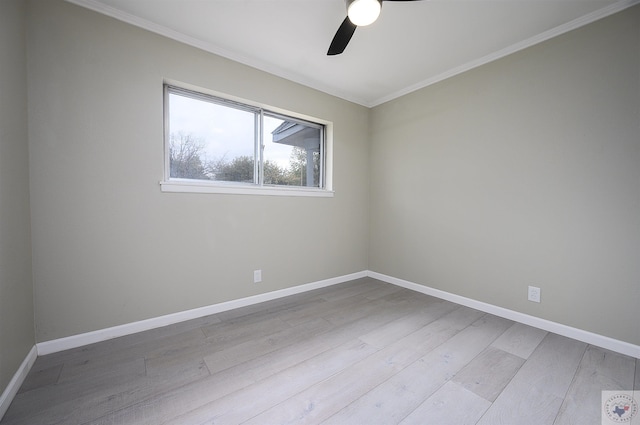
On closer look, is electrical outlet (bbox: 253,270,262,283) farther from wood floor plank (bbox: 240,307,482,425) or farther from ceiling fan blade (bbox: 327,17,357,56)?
ceiling fan blade (bbox: 327,17,357,56)

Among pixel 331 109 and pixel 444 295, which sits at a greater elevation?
pixel 331 109

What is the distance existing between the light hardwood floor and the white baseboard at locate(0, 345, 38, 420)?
0.11ft

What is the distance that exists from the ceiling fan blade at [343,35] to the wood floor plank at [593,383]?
2.49 metres

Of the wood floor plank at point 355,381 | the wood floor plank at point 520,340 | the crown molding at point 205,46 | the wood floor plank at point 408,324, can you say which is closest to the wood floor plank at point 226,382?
the wood floor plank at point 408,324

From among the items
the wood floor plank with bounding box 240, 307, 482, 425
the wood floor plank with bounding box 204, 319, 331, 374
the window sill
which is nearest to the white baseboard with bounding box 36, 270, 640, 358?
the wood floor plank with bounding box 240, 307, 482, 425

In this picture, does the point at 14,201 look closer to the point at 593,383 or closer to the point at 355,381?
the point at 355,381

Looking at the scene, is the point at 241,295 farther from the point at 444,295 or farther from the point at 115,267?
the point at 444,295

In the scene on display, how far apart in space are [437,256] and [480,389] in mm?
1607

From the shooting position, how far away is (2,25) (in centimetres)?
136

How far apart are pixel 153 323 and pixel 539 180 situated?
11.4 ft

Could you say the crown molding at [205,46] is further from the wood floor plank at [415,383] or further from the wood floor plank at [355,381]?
the wood floor plank at [415,383]

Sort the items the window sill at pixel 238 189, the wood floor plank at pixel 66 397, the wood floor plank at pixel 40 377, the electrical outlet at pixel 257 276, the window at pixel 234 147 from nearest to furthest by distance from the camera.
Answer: the wood floor plank at pixel 66 397 < the wood floor plank at pixel 40 377 < the window sill at pixel 238 189 < the window at pixel 234 147 < the electrical outlet at pixel 257 276

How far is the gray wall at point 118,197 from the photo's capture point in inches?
69.2

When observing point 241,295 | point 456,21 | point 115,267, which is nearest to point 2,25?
point 115,267
